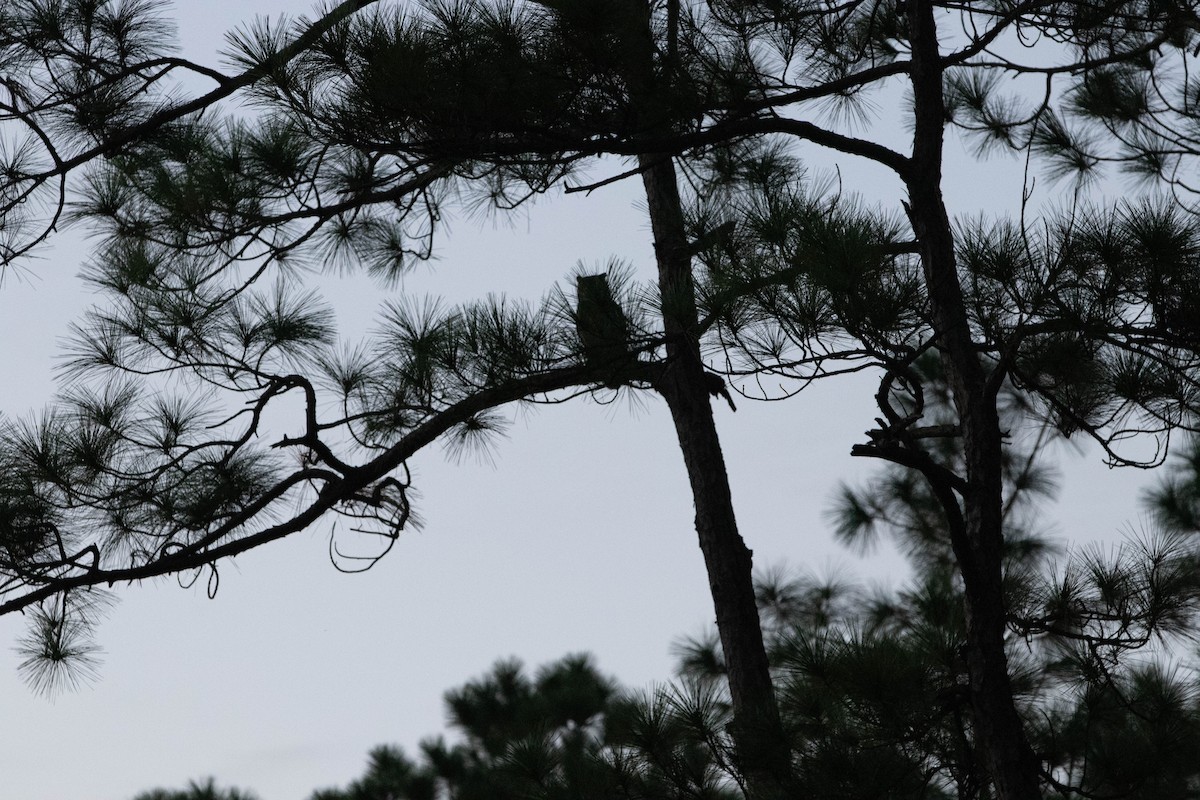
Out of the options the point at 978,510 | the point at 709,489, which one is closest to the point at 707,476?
the point at 709,489

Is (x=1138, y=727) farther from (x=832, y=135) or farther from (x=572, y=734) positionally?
(x=572, y=734)

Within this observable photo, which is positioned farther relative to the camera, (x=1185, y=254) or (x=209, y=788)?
(x=209, y=788)

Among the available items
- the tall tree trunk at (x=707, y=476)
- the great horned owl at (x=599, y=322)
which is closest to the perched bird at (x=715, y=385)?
the tall tree trunk at (x=707, y=476)

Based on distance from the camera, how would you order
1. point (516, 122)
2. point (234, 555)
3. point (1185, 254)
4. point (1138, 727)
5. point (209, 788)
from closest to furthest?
Answer: point (1185, 254), point (516, 122), point (234, 555), point (1138, 727), point (209, 788)

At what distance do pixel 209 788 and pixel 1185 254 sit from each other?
482 centimetres

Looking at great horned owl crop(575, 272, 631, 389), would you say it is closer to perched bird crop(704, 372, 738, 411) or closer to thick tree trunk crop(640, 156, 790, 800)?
thick tree trunk crop(640, 156, 790, 800)

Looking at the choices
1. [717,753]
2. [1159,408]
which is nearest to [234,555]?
[717,753]

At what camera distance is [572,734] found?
19.4 feet

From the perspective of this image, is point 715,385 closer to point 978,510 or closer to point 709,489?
point 709,489

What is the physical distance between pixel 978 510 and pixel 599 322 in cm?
81

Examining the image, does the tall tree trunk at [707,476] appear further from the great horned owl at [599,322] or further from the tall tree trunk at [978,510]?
the tall tree trunk at [978,510]

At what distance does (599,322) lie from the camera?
262 centimetres

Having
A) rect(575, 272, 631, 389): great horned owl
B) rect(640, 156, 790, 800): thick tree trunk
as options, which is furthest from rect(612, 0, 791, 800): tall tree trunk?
rect(575, 272, 631, 389): great horned owl

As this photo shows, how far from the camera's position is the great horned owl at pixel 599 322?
2604mm
